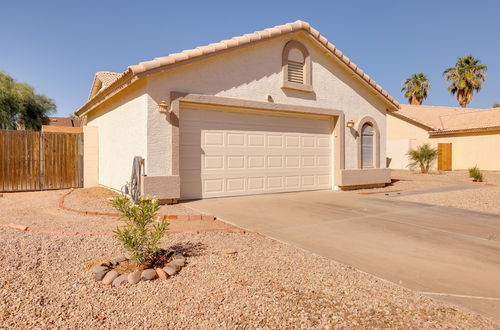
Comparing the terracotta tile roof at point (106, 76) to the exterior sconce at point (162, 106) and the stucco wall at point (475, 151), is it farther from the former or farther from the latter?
the stucco wall at point (475, 151)

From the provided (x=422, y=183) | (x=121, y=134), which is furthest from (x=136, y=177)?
(x=422, y=183)

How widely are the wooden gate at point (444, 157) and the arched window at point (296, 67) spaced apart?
18.7 meters

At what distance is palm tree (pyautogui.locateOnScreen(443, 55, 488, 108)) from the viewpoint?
35219 millimetres

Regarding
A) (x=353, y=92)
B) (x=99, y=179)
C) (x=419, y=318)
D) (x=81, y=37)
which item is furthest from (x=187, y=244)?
(x=81, y=37)

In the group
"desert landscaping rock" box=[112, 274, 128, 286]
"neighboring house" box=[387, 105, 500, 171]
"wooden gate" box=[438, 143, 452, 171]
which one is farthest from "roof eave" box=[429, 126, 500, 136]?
"desert landscaping rock" box=[112, 274, 128, 286]

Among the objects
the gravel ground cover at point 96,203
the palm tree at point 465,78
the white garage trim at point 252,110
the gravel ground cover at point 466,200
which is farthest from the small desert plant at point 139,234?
the palm tree at point 465,78

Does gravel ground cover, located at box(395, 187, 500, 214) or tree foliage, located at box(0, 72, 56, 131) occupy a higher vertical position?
tree foliage, located at box(0, 72, 56, 131)

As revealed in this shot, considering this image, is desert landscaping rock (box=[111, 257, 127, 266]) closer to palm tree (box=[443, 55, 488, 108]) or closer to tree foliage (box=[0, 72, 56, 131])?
tree foliage (box=[0, 72, 56, 131])

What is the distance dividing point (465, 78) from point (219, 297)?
42.0m

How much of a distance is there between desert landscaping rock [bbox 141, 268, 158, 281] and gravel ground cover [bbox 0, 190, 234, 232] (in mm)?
2257

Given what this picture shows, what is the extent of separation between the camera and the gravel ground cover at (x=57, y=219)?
5844 mm

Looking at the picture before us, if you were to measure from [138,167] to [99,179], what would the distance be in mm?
4802

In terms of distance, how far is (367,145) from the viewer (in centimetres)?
1306

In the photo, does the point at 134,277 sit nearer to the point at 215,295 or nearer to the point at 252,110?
the point at 215,295
